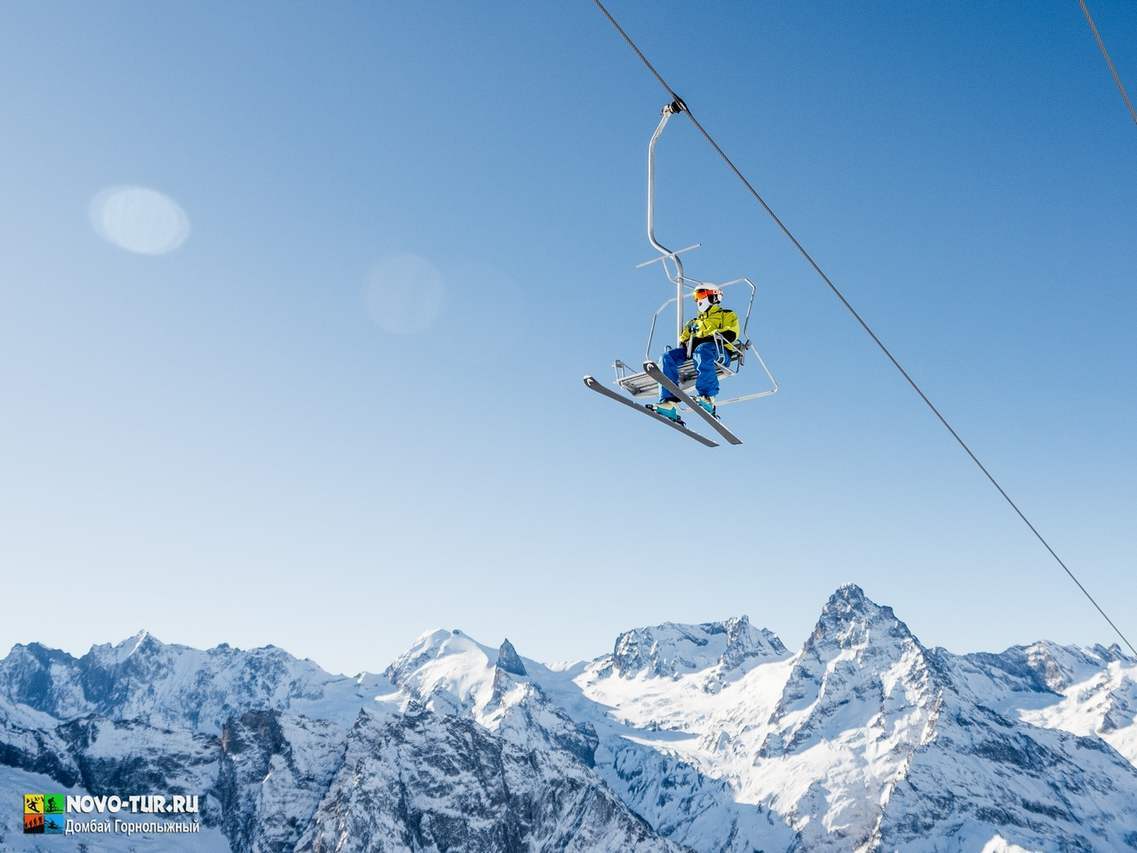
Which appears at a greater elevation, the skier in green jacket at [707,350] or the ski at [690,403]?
the skier in green jacket at [707,350]

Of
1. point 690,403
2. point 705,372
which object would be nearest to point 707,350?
point 705,372

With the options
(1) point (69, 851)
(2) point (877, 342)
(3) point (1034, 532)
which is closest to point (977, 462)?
(3) point (1034, 532)

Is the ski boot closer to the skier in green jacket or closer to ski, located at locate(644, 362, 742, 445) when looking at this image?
the skier in green jacket

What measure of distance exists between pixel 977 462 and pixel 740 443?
203 inches

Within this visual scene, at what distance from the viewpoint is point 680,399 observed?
17.6 m

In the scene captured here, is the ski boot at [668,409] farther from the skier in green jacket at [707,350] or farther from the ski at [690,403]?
the ski at [690,403]

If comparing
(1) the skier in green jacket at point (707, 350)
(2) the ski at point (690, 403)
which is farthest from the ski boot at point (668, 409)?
(2) the ski at point (690, 403)

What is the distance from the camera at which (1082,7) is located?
10086mm

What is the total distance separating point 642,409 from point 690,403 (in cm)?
133

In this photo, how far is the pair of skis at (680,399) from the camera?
53.0 ft

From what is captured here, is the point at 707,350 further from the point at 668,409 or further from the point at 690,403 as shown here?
the point at 690,403

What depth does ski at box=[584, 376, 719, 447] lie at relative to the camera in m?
17.0

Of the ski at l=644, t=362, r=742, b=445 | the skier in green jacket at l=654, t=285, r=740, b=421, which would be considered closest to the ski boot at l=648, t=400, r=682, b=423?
the skier in green jacket at l=654, t=285, r=740, b=421

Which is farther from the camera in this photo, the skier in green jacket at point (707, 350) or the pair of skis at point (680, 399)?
the skier in green jacket at point (707, 350)
